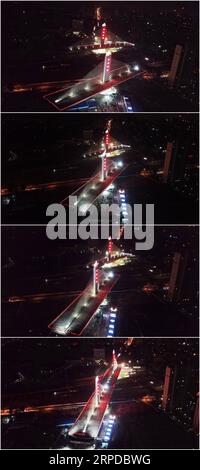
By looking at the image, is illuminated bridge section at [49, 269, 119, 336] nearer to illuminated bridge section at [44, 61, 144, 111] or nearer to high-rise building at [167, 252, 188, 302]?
high-rise building at [167, 252, 188, 302]

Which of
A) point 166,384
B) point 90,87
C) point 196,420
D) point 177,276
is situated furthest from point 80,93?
point 196,420

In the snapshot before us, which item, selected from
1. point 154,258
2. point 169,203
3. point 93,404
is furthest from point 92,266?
point 93,404

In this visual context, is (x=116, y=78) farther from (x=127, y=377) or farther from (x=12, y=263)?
(x=127, y=377)

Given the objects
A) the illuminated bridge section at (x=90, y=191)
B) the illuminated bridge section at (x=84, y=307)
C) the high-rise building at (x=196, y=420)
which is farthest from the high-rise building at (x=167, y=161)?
the high-rise building at (x=196, y=420)

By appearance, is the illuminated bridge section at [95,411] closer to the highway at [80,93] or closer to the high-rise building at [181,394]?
the high-rise building at [181,394]

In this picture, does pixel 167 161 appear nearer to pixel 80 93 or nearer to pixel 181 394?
pixel 80 93
